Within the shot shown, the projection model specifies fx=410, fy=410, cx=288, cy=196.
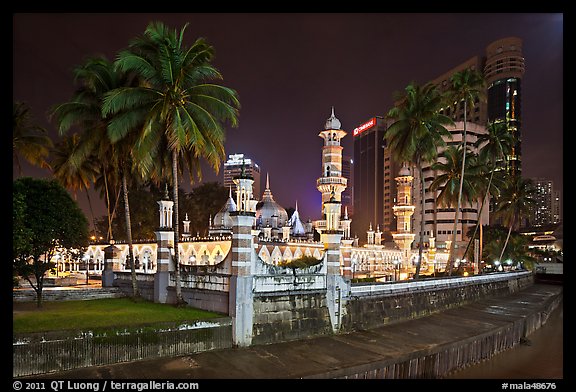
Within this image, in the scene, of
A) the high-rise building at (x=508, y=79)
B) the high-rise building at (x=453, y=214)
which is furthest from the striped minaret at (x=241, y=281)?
the high-rise building at (x=508, y=79)

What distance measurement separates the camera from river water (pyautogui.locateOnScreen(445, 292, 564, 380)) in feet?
64.2

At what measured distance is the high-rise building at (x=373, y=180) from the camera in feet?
454

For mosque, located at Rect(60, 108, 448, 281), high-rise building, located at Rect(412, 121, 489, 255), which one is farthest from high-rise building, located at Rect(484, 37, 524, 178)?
mosque, located at Rect(60, 108, 448, 281)

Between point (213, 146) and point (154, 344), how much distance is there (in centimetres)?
843

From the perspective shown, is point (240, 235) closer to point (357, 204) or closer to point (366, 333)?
point (366, 333)

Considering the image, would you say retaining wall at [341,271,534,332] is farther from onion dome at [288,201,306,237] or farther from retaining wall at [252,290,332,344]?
onion dome at [288,201,306,237]

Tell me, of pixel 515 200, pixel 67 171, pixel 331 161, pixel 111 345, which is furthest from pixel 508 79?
pixel 111 345

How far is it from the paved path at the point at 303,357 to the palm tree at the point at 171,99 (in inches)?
297

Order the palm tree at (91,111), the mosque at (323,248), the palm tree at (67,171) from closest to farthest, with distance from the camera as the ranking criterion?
the palm tree at (91,111) → the palm tree at (67,171) → the mosque at (323,248)

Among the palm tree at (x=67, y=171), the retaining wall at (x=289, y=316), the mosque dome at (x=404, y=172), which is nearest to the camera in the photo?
the retaining wall at (x=289, y=316)

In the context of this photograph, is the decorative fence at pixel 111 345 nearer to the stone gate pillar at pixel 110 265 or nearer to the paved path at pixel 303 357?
the paved path at pixel 303 357

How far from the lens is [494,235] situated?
2596 inches

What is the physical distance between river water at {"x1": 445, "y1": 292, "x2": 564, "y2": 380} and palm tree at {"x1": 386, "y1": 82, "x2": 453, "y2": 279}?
9.27m

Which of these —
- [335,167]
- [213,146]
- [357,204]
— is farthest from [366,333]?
[357,204]
